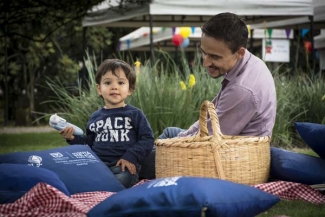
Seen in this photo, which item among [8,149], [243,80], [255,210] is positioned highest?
[243,80]

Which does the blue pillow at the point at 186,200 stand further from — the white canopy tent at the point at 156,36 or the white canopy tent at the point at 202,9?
the white canopy tent at the point at 156,36

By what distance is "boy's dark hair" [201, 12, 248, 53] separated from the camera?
17.0 ft

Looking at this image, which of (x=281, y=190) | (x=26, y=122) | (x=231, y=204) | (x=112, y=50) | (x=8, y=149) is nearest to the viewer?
(x=231, y=204)

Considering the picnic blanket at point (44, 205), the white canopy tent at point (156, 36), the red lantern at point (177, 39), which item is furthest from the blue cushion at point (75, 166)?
the white canopy tent at point (156, 36)

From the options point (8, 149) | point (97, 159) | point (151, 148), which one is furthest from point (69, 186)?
point (8, 149)

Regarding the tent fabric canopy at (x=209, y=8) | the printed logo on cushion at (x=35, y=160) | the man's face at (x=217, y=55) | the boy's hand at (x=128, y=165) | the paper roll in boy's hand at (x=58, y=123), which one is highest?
the man's face at (x=217, y=55)

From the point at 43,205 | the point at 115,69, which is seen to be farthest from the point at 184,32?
the point at 43,205

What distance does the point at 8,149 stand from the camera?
10.1m

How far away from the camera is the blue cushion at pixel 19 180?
451 centimetres

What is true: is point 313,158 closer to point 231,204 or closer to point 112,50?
point 231,204

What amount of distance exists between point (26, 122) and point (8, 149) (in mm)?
7527

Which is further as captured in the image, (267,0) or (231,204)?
(267,0)

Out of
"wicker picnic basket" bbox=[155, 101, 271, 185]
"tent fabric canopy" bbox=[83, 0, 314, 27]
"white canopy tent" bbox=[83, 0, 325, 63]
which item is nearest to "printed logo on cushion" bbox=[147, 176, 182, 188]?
"wicker picnic basket" bbox=[155, 101, 271, 185]

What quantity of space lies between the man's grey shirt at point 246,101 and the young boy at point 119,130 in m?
0.62
